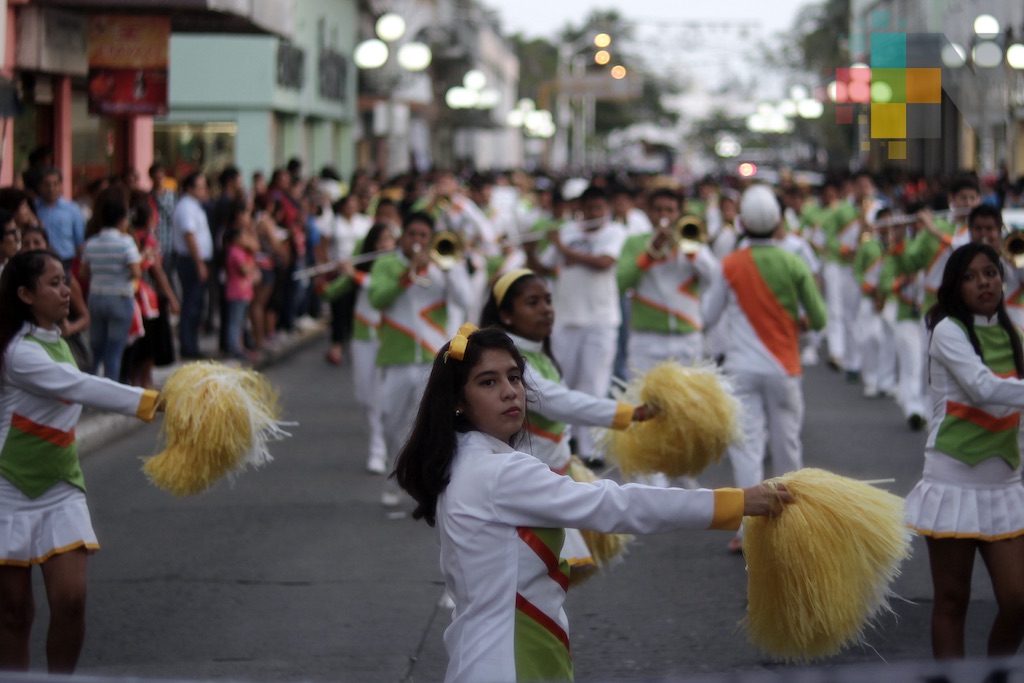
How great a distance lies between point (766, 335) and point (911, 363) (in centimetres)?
491

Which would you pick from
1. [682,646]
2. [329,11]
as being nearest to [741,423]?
[682,646]

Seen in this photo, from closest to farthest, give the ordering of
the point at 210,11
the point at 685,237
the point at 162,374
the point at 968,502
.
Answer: the point at 968,502, the point at 685,237, the point at 162,374, the point at 210,11

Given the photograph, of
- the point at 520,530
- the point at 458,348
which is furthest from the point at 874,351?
the point at 520,530

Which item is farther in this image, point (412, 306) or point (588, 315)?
point (588, 315)

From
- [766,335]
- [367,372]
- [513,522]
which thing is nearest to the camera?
[513,522]

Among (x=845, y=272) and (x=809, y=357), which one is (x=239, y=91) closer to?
(x=809, y=357)

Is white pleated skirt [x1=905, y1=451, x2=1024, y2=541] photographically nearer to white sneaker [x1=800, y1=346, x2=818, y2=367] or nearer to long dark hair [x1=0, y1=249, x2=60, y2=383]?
long dark hair [x1=0, y1=249, x2=60, y2=383]

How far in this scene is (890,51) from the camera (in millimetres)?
18688

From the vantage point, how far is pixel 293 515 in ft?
32.1

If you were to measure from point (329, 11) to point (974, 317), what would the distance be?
1234 inches

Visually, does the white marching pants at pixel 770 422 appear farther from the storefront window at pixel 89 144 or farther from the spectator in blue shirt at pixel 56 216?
the storefront window at pixel 89 144

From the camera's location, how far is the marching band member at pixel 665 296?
10.5 meters

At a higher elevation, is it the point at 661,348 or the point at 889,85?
the point at 889,85

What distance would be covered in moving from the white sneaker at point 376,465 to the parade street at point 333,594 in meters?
0.10
